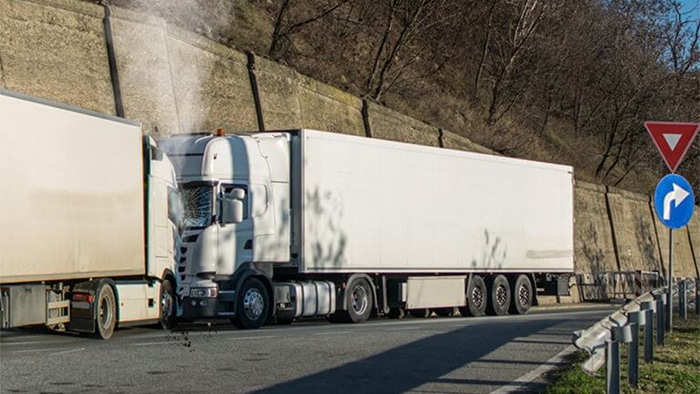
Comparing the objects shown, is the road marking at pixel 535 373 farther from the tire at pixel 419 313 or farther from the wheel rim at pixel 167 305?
the tire at pixel 419 313

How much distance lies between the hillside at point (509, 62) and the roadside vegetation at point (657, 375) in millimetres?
18956

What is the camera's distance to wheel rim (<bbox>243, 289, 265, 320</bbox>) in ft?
71.5

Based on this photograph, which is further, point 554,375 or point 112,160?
point 112,160

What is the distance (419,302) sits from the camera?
27.0 meters

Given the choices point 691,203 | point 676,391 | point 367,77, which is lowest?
point 676,391

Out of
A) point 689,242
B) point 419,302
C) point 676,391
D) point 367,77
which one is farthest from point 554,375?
point 689,242

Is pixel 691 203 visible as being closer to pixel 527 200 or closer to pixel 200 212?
pixel 200 212

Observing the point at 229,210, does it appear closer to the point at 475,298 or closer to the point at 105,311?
the point at 105,311

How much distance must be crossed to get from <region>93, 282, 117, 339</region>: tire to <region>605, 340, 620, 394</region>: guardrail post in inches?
379

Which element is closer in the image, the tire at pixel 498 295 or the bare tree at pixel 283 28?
the tire at pixel 498 295

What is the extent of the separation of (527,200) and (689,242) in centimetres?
4120

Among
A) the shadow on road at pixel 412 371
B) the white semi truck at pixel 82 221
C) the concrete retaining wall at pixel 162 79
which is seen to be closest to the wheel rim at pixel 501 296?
the concrete retaining wall at pixel 162 79

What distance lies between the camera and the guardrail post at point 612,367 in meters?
9.73

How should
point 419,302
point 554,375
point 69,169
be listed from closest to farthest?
point 554,375
point 69,169
point 419,302
